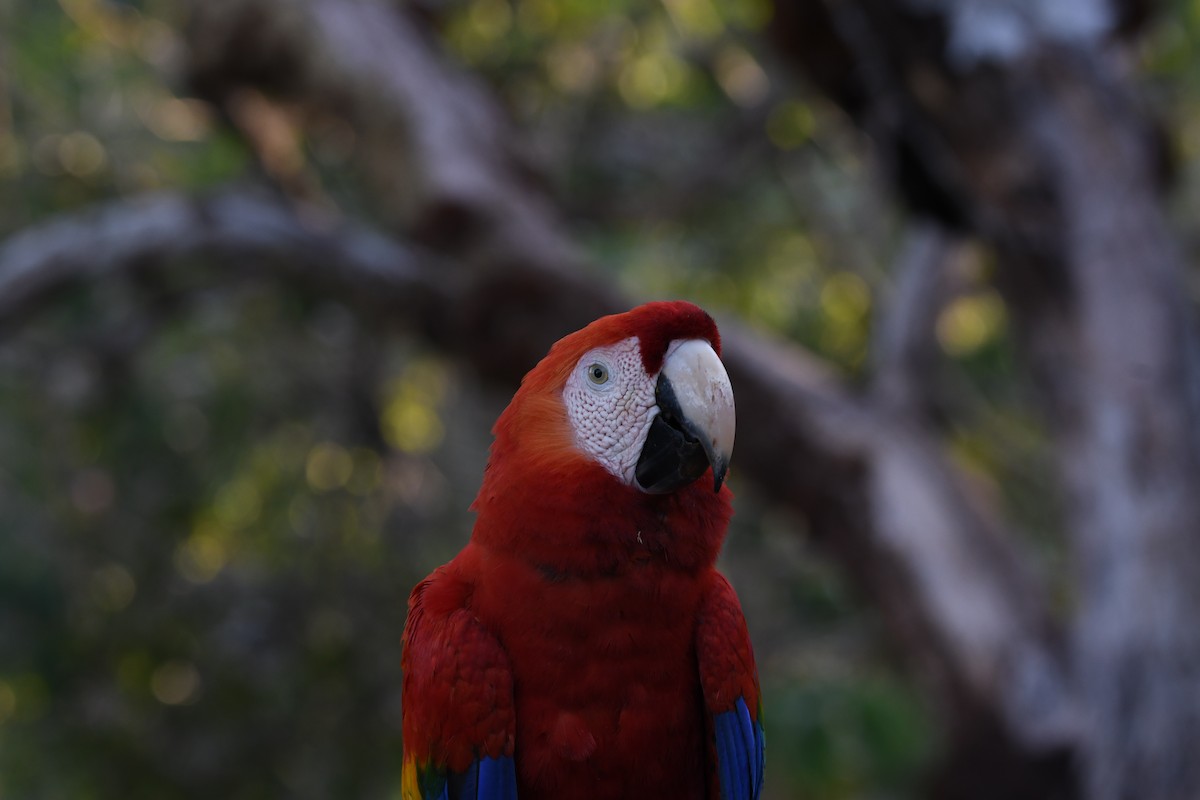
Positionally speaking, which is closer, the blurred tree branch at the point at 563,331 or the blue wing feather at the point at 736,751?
the blue wing feather at the point at 736,751

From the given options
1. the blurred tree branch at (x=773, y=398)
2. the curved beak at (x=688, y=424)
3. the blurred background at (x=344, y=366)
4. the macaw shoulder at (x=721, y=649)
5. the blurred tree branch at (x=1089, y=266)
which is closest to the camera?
the curved beak at (x=688, y=424)

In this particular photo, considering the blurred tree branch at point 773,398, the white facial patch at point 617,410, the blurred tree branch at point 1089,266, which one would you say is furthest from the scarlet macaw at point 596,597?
the blurred tree branch at point 773,398

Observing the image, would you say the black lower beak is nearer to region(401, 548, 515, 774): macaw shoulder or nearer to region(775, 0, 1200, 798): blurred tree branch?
region(401, 548, 515, 774): macaw shoulder

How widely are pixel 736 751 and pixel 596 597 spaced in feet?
0.92

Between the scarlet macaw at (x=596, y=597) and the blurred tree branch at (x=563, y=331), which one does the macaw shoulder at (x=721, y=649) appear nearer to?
the scarlet macaw at (x=596, y=597)

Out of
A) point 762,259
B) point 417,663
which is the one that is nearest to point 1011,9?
point 762,259

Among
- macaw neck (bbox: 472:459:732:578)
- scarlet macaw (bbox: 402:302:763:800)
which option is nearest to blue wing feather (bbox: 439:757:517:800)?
scarlet macaw (bbox: 402:302:763:800)

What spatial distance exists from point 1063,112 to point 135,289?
9.68 ft

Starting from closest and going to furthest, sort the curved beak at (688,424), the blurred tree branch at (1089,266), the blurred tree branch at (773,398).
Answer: the curved beak at (688,424) → the blurred tree branch at (1089,266) → the blurred tree branch at (773,398)

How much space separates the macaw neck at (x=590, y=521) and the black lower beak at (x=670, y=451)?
0.04 m

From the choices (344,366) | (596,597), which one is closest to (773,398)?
(344,366)

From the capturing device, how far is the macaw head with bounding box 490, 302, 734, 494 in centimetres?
120

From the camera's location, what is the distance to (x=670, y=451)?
1.21 meters

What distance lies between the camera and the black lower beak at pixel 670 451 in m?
1.20
